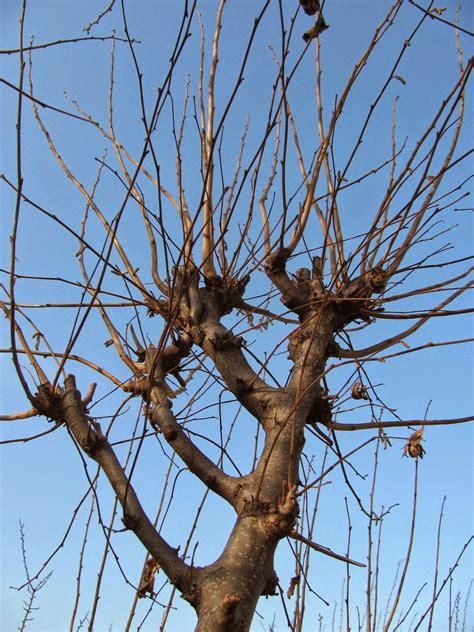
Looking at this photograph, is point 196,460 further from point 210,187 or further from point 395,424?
point 210,187

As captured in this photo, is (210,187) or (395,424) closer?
(395,424)

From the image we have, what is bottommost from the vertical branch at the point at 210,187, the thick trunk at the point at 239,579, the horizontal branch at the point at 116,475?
the thick trunk at the point at 239,579

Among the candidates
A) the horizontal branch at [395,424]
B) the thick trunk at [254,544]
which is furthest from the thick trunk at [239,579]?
the horizontal branch at [395,424]

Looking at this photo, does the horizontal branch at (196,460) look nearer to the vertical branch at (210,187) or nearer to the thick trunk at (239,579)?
the thick trunk at (239,579)

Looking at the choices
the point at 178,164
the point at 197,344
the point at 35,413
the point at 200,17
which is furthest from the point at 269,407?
the point at 200,17

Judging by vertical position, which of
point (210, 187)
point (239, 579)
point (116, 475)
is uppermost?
point (210, 187)

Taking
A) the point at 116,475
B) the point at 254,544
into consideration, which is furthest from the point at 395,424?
the point at 116,475

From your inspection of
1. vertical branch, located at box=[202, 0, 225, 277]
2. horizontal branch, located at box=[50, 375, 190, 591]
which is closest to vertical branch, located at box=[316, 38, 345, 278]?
vertical branch, located at box=[202, 0, 225, 277]

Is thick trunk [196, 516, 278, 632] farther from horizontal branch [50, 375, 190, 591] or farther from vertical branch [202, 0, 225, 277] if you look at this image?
vertical branch [202, 0, 225, 277]

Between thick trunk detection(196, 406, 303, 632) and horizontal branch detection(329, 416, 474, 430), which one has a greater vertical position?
horizontal branch detection(329, 416, 474, 430)

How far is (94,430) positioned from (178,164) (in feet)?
3.97

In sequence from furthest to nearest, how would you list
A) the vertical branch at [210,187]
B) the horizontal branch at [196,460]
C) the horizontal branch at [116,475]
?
1. the vertical branch at [210,187]
2. the horizontal branch at [196,460]
3. the horizontal branch at [116,475]

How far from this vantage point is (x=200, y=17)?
101 inches

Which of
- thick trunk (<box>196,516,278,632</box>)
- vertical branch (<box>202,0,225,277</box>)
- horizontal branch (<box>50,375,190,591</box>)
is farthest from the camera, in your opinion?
Result: vertical branch (<box>202,0,225,277</box>)
